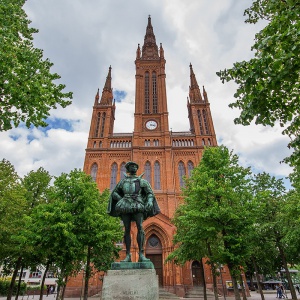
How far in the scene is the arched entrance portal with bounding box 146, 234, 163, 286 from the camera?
2998 centimetres

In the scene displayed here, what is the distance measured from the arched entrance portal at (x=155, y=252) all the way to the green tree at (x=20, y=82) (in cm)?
2503

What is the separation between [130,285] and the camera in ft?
17.0

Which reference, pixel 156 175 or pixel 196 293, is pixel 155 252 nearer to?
pixel 196 293

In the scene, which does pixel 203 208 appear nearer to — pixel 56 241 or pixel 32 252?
pixel 56 241

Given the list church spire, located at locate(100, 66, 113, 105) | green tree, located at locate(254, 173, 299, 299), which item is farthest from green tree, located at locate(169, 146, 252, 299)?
church spire, located at locate(100, 66, 113, 105)

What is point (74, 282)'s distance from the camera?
1132 inches

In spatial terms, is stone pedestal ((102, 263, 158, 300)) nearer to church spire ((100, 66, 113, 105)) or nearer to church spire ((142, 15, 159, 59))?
church spire ((100, 66, 113, 105))

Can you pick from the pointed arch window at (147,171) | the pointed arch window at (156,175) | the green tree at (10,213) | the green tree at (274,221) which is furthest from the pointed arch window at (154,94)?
the green tree at (10,213)

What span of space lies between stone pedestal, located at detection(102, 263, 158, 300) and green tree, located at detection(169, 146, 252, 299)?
30.0 ft

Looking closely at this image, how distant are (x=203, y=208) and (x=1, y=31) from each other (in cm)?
1335

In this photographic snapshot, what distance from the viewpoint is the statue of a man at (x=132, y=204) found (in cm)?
623

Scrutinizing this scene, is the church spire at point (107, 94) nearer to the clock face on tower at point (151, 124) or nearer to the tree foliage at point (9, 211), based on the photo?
the clock face on tower at point (151, 124)

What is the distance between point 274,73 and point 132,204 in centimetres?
444

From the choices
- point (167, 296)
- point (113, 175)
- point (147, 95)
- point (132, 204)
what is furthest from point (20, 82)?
point (147, 95)
